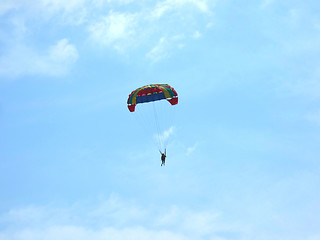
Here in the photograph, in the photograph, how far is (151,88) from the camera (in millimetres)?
48812

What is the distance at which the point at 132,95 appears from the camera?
1932 inches

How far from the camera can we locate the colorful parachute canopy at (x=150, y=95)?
160 feet

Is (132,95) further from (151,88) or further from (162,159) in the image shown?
(162,159)

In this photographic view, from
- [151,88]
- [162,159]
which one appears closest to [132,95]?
[151,88]

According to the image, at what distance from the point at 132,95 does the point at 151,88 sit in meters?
2.78

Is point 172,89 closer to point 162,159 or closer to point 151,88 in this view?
point 151,88

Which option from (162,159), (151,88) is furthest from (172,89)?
(162,159)

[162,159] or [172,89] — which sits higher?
[172,89]

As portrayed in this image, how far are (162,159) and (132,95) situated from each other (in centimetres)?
964

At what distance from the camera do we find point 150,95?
48688 millimetres

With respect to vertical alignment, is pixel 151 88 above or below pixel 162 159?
above

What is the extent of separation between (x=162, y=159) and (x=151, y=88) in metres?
9.76

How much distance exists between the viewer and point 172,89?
163 ft

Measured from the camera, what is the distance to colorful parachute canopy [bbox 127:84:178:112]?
48.7m
